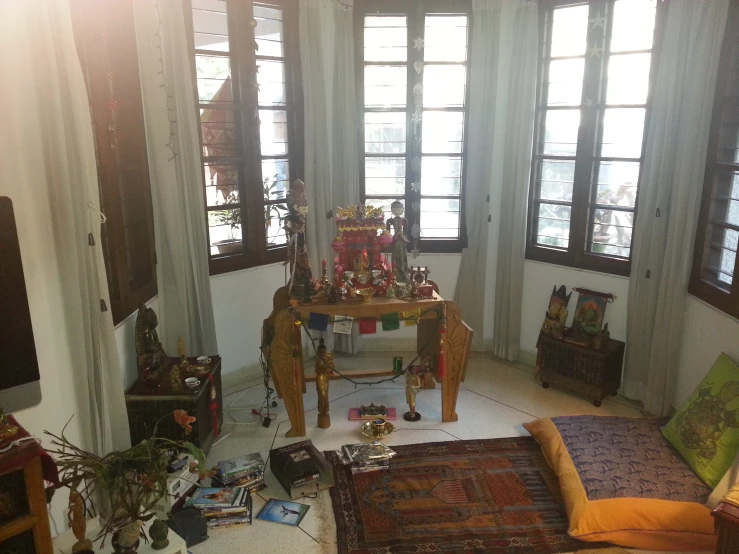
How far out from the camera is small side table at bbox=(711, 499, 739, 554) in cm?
219

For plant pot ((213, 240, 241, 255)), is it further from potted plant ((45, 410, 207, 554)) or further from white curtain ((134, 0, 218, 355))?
potted plant ((45, 410, 207, 554))

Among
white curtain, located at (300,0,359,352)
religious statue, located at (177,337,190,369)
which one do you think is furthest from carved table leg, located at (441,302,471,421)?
religious statue, located at (177,337,190,369)

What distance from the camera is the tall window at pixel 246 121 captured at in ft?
13.5

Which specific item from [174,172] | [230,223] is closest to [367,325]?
[230,223]

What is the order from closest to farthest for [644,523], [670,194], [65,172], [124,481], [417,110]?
[124,481]
[65,172]
[644,523]
[670,194]
[417,110]

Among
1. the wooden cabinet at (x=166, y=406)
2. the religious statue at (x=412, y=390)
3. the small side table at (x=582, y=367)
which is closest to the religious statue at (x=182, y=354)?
Result: the wooden cabinet at (x=166, y=406)

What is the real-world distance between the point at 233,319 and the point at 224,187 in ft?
3.31

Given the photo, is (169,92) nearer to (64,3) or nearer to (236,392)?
(64,3)

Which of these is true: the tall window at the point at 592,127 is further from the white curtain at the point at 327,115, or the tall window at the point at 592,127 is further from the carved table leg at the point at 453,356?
the white curtain at the point at 327,115

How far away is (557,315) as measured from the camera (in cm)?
446

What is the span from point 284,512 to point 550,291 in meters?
2.78

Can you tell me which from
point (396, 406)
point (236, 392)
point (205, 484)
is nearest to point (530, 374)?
point (396, 406)

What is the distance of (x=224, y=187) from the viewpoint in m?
4.30

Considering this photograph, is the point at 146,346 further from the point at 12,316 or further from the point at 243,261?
the point at 12,316
